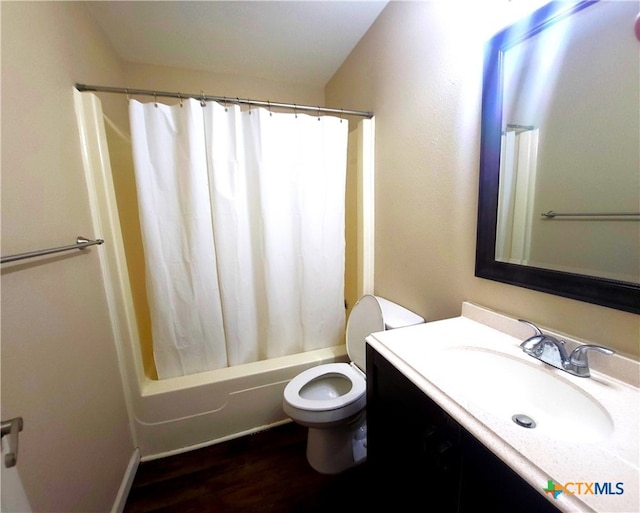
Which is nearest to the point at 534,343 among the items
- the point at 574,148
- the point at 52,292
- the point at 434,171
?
the point at 574,148

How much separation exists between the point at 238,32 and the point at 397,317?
6.36 feet

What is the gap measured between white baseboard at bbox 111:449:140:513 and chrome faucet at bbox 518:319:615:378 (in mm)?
1793

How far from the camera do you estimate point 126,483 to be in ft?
4.12

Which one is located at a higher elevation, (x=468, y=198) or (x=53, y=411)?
(x=468, y=198)

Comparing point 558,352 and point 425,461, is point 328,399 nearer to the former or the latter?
point 425,461

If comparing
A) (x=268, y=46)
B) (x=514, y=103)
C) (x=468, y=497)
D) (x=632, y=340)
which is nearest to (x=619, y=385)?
(x=632, y=340)

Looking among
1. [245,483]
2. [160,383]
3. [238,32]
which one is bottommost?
[245,483]

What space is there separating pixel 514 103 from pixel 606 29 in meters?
0.23

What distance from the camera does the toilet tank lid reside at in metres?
1.25

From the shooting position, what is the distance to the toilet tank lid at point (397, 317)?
1.25m

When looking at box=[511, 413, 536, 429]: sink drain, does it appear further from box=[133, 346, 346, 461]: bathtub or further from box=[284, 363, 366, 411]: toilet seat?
box=[133, 346, 346, 461]: bathtub

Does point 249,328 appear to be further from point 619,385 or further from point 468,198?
point 619,385

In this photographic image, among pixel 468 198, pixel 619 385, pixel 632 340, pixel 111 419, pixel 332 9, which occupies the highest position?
pixel 332 9

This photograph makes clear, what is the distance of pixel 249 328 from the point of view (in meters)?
1.63
